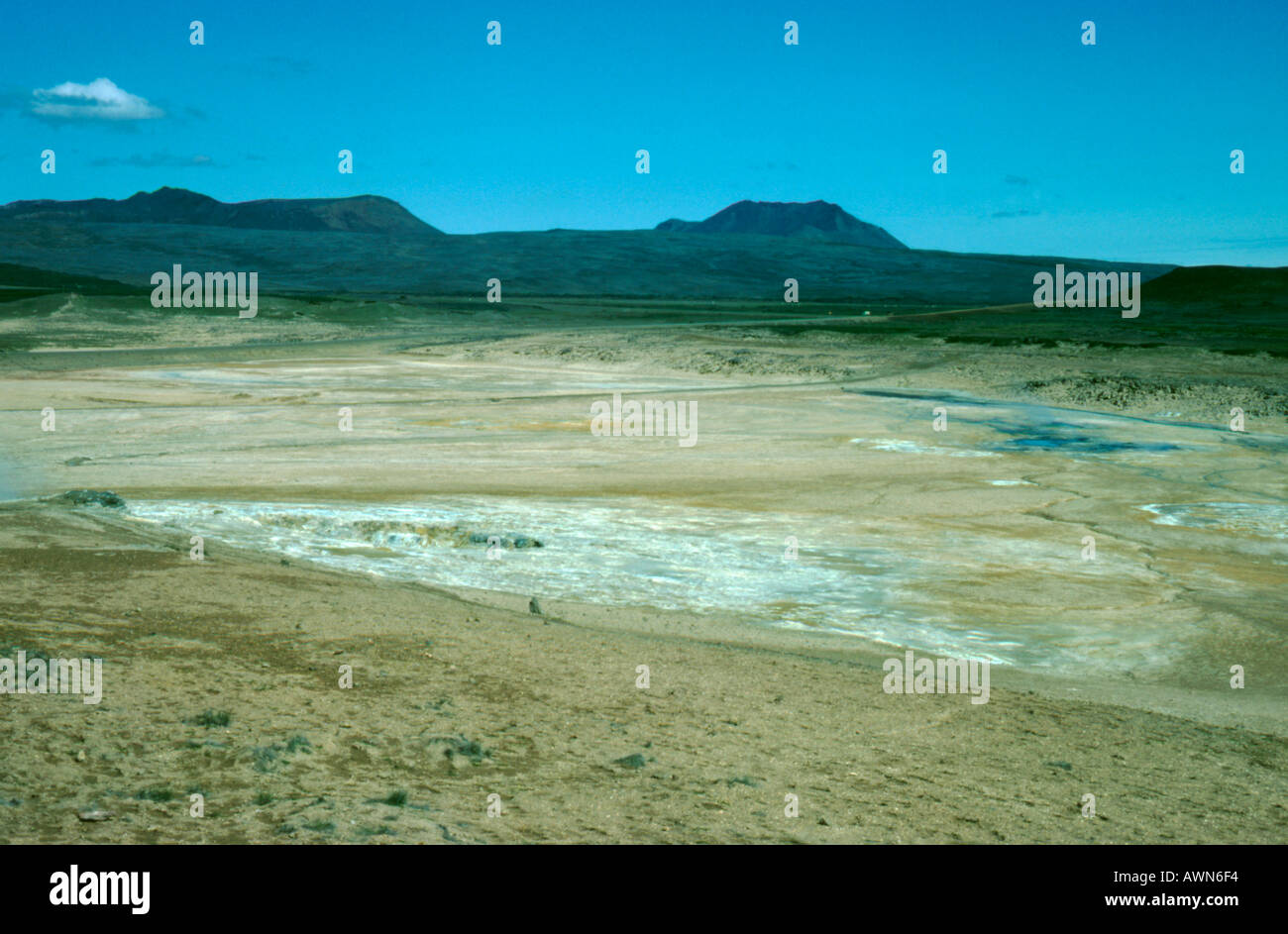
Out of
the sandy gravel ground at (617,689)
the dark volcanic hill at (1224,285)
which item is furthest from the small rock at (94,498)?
the dark volcanic hill at (1224,285)

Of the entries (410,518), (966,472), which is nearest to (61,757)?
(410,518)

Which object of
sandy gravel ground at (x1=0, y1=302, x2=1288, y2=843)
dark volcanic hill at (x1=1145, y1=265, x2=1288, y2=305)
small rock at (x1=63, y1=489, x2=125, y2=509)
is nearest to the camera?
sandy gravel ground at (x1=0, y1=302, x2=1288, y2=843)

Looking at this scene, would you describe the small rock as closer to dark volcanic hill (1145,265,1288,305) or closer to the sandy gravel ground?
the sandy gravel ground

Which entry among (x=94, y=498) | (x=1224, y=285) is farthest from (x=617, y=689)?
(x=1224, y=285)

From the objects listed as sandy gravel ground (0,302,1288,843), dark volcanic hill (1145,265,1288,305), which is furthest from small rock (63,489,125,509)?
dark volcanic hill (1145,265,1288,305)

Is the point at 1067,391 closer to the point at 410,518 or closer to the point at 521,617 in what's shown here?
the point at 410,518

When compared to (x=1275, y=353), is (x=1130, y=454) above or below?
below

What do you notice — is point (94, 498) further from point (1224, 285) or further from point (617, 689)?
point (1224, 285)

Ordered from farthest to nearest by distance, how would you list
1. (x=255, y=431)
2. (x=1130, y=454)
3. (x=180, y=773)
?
(x=255, y=431) < (x=1130, y=454) < (x=180, y=773)

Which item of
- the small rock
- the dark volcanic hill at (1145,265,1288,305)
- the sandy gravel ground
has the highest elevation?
the dark volcanic hill at (1145,265,1288,305)

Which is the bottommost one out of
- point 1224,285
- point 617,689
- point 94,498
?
point 617,689

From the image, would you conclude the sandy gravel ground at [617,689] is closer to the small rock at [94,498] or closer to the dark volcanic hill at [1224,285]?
the small rock at [94,498]
